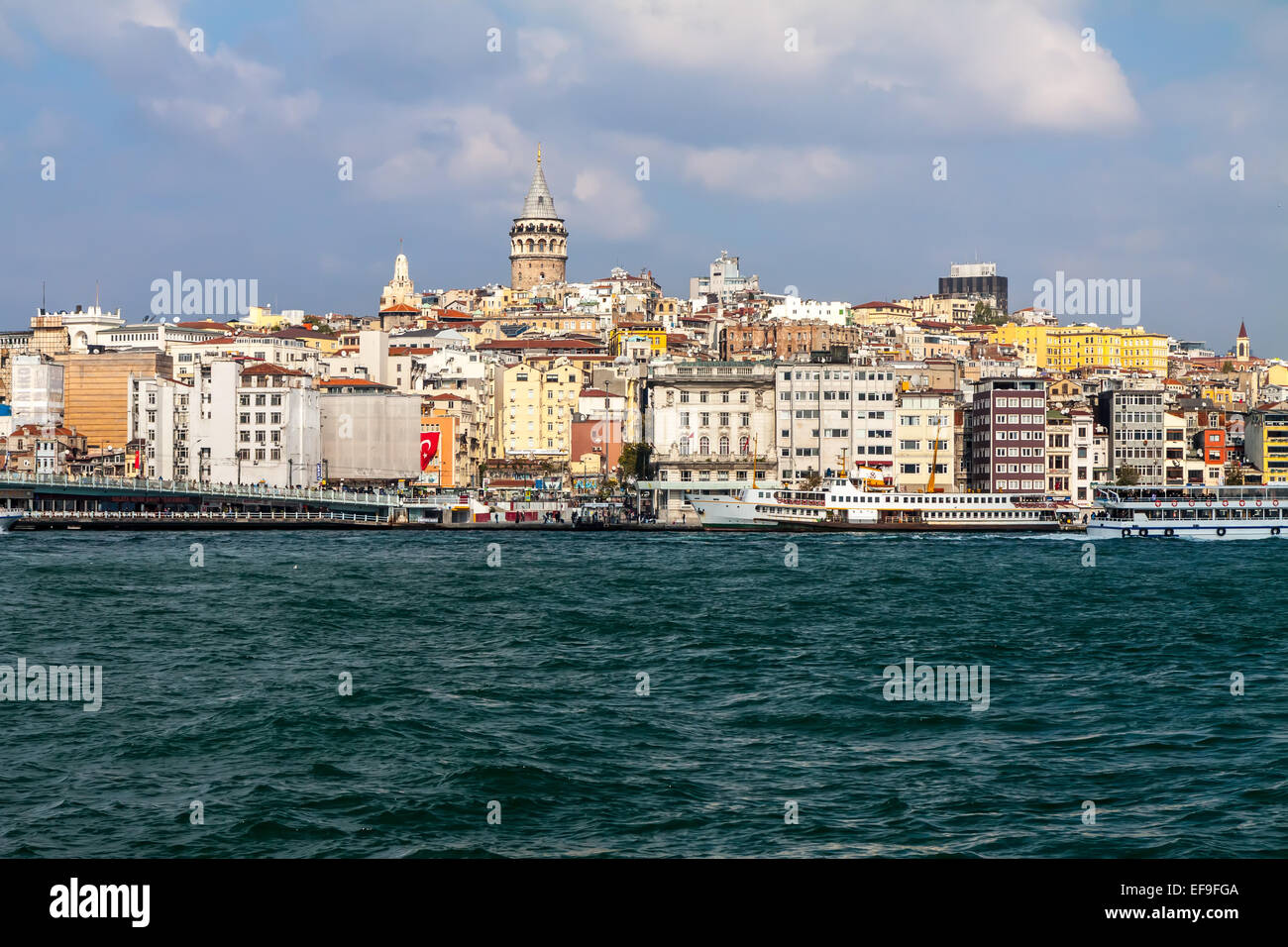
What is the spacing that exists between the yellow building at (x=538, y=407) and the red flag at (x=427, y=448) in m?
12.1

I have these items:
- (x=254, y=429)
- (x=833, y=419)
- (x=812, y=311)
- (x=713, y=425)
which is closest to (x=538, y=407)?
(x=254, y=429)

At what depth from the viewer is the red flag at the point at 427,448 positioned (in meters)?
99.9

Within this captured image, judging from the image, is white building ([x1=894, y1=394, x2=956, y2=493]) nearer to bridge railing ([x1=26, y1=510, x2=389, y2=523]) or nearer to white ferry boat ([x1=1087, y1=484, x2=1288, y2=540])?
white ferry boat ([x1=1087, y1=484, x2=1288, y2=540])

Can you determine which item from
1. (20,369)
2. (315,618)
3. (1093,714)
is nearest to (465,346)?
(20,369)

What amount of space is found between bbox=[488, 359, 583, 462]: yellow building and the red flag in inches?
476

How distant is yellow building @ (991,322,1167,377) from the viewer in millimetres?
159250

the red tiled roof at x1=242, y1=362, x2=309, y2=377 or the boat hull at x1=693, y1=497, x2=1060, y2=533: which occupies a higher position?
the red tiled roof at x1=242, y1=362, x2=309, y2=377

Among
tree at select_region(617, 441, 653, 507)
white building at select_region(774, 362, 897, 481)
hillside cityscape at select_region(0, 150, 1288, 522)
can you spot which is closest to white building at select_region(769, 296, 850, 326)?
hillside cityscape at select_region(0, 150, 1288, 522)

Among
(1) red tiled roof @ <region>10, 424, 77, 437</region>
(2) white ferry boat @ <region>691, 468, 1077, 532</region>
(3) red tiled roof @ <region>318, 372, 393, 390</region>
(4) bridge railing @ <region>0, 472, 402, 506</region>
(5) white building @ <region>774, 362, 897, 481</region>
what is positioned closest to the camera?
(2) white ferry boat @ <region>691, 468, 1077, 532</region>

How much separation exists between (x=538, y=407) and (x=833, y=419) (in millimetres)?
30981

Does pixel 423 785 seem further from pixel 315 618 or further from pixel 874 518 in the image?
pixel 874 518

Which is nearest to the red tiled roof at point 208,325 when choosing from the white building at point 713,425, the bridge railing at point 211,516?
the bridge railing at point 211,516

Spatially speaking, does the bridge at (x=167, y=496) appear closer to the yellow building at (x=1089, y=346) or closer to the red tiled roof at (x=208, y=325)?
the red tiled roof at (x=208, y=325)
